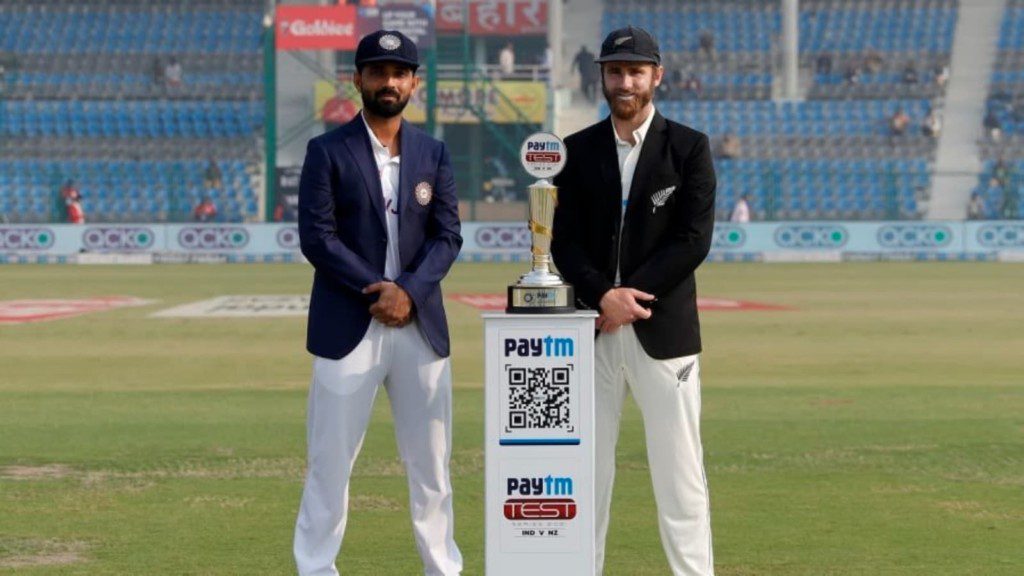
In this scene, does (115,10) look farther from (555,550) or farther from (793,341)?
(555,550)

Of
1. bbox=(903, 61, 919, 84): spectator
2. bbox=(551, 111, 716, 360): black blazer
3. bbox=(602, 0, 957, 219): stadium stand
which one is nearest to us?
bbox=(551, 111, 716, 360): black blazer

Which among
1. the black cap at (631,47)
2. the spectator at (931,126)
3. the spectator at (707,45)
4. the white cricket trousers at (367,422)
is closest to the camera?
the black cap at (631,47)

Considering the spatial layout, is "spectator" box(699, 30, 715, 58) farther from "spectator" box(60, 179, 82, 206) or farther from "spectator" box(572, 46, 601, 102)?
"spectator" box(60, 179, 82, 206)

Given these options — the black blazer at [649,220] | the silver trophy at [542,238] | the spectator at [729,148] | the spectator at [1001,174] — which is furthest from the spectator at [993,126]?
the silver trophy at [542,238]

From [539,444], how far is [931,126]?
45019 mm

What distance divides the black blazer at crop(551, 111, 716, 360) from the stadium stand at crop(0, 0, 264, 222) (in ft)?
123

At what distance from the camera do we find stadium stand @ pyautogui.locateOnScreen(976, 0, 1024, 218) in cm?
4275

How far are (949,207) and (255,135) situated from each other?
1879 centimetres

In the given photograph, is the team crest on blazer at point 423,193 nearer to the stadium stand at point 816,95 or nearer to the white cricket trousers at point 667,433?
the white cricket trousers at point 667,433

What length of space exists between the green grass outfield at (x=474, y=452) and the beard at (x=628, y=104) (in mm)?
2125

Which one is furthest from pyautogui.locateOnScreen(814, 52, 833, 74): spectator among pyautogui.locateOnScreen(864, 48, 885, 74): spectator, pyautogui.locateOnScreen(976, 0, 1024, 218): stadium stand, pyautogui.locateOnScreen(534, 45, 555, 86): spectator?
pyautogui.locateOnScreen(534, 45, 555, 86): spectator

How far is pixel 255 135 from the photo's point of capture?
50281 millimetres

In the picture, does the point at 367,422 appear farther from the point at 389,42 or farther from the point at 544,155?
the point at 389,42

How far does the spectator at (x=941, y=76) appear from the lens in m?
51.5
